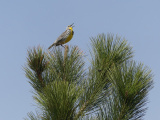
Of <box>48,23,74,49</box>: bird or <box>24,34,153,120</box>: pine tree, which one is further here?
<box>48,23,74,49</box>: bird

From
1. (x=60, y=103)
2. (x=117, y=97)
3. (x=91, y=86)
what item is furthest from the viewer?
(x=91, y=86)

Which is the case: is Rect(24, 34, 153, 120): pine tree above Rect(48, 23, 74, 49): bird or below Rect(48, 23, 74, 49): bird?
below

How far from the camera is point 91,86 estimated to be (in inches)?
184

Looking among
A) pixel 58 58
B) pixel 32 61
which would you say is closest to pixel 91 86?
pixel 58 58

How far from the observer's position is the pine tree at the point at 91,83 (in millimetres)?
4062

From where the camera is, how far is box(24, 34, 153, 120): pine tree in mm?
4062

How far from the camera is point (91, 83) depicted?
15.4ft

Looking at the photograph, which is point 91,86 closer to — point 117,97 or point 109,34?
point 117,97

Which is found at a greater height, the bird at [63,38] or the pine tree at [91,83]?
the bird at [63,38]

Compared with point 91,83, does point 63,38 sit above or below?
above

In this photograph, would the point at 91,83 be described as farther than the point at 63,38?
No

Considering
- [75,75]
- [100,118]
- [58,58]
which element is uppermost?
[58,58]

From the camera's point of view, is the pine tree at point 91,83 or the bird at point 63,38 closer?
the pine tree at point 91,83

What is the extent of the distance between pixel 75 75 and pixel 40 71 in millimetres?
571
